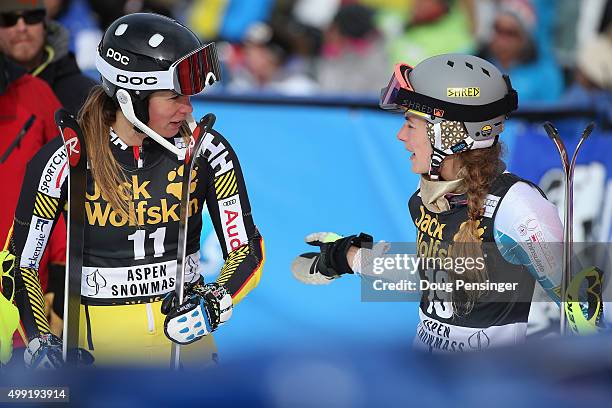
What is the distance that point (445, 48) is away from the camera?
9656mm

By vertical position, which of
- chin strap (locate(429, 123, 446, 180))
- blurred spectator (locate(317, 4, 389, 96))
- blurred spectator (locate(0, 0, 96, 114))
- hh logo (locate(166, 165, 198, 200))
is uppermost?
blurred spectator (locate(317, 4, 389, 96))

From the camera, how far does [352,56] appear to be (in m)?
9.47

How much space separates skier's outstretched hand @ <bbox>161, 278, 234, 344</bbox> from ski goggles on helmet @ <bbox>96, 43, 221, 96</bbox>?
2.10 feet

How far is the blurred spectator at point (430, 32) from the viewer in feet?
31.8

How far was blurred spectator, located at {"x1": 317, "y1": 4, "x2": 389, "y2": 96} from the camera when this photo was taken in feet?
30.1

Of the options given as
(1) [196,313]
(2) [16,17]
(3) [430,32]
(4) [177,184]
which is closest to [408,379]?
(1) [196,313]

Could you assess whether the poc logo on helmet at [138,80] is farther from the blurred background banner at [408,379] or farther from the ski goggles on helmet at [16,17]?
the blurred background banner at [408,379]

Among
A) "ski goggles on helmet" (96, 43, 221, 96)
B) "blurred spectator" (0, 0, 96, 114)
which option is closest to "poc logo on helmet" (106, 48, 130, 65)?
"ski goggles on helmet" (96, 43, 221, 96)

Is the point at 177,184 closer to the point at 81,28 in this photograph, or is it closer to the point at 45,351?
the point at 45,351

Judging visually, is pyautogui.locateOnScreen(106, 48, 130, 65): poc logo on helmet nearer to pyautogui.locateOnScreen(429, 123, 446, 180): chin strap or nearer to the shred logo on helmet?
the shred logo on helmet

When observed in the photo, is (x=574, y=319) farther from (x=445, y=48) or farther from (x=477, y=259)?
(x=445, y=48)

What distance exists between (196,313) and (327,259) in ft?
2.00

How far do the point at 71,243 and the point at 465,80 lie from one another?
1.35 m

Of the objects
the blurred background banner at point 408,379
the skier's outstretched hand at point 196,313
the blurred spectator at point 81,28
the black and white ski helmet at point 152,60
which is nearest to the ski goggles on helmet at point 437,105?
the black and white ski helmet at point 152,60
